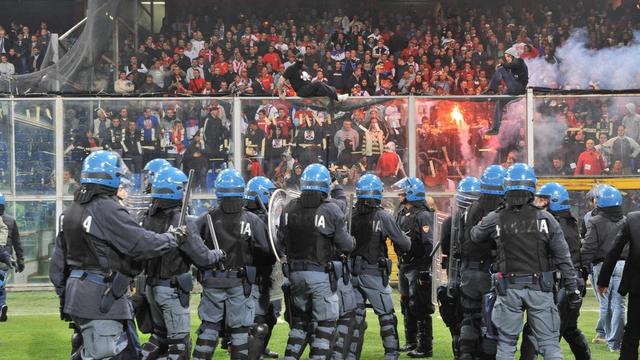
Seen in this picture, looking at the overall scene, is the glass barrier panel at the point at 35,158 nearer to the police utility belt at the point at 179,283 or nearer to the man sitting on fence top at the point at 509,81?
the man sitting on fence top at the point at 509,81

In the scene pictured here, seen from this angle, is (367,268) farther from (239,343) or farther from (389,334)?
(239,343)

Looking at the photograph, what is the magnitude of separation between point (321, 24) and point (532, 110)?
1103cm

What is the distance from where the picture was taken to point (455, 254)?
29.8ft

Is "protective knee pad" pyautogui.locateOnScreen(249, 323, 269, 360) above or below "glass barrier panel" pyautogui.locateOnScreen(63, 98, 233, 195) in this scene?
below

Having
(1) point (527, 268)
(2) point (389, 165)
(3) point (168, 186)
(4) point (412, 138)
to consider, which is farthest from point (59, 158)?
(1) point (527, 268)

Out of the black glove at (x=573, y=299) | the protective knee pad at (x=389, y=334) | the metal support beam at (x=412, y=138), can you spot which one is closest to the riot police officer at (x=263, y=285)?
the protective knee pad at (x=389, y=334)

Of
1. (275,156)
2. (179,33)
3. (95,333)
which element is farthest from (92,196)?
(179,33)

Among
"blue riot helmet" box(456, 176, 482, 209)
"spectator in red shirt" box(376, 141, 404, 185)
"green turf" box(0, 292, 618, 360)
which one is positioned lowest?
"green turf" box(0, 292, 618, 360)

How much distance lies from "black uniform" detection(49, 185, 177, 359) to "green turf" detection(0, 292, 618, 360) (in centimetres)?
422

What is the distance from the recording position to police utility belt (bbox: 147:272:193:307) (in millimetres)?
8164

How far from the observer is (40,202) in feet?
55.6

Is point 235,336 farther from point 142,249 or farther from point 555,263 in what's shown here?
point 555,263

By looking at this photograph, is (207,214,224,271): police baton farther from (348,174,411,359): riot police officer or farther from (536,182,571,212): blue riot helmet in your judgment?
(536,182,571,212): blue riot helmet

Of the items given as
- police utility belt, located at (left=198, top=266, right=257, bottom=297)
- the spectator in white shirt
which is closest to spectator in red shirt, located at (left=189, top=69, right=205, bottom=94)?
the spectator in white shirt
